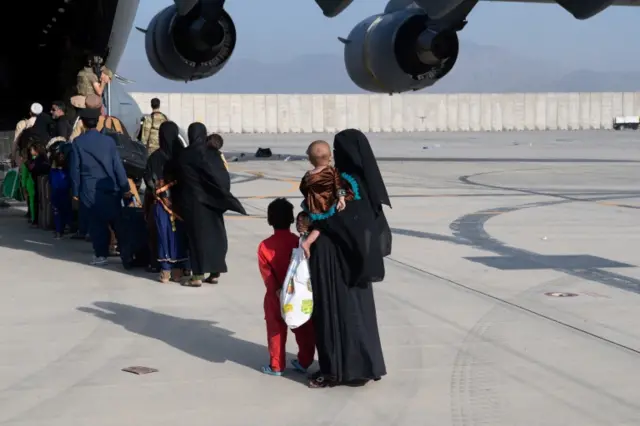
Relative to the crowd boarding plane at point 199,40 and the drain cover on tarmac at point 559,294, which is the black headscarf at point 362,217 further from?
the crowd boarding plane at point 199,40

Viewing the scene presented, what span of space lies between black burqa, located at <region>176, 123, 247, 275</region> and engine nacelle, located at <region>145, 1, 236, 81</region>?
175 inches

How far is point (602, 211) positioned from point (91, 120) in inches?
319

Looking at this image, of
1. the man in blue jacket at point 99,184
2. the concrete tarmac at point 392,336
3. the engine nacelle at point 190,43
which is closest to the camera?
the concrete tarmac at point 392,336

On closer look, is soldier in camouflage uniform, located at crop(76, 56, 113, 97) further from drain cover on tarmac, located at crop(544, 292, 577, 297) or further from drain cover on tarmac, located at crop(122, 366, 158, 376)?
drain cover on tarmac, located at crop(122, 366, 158, 376)

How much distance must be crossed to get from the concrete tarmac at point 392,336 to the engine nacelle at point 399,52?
7.59ft

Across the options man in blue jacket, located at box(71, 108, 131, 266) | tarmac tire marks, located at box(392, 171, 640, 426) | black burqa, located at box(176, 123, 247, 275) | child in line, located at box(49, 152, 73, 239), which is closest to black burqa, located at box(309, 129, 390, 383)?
tarmac tire marks, located at box(392, 171, 640, 426)

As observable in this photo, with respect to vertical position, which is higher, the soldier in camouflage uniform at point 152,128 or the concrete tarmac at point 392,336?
the soldier in camouflage uniform at point 152,128

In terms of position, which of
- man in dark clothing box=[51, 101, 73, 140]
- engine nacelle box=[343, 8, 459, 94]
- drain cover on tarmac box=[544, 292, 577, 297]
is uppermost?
engine nacelle box=[343, 8, 459, 94]

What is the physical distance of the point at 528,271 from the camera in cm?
1070

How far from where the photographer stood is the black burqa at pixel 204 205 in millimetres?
9664

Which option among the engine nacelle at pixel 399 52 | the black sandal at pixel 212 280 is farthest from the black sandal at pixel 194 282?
the engine nacelle at pixel 399 52

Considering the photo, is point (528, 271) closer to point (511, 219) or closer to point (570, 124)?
point (511, 219)

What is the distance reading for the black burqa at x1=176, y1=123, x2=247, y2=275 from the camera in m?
9.66

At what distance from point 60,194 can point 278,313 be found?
7.23 meters
